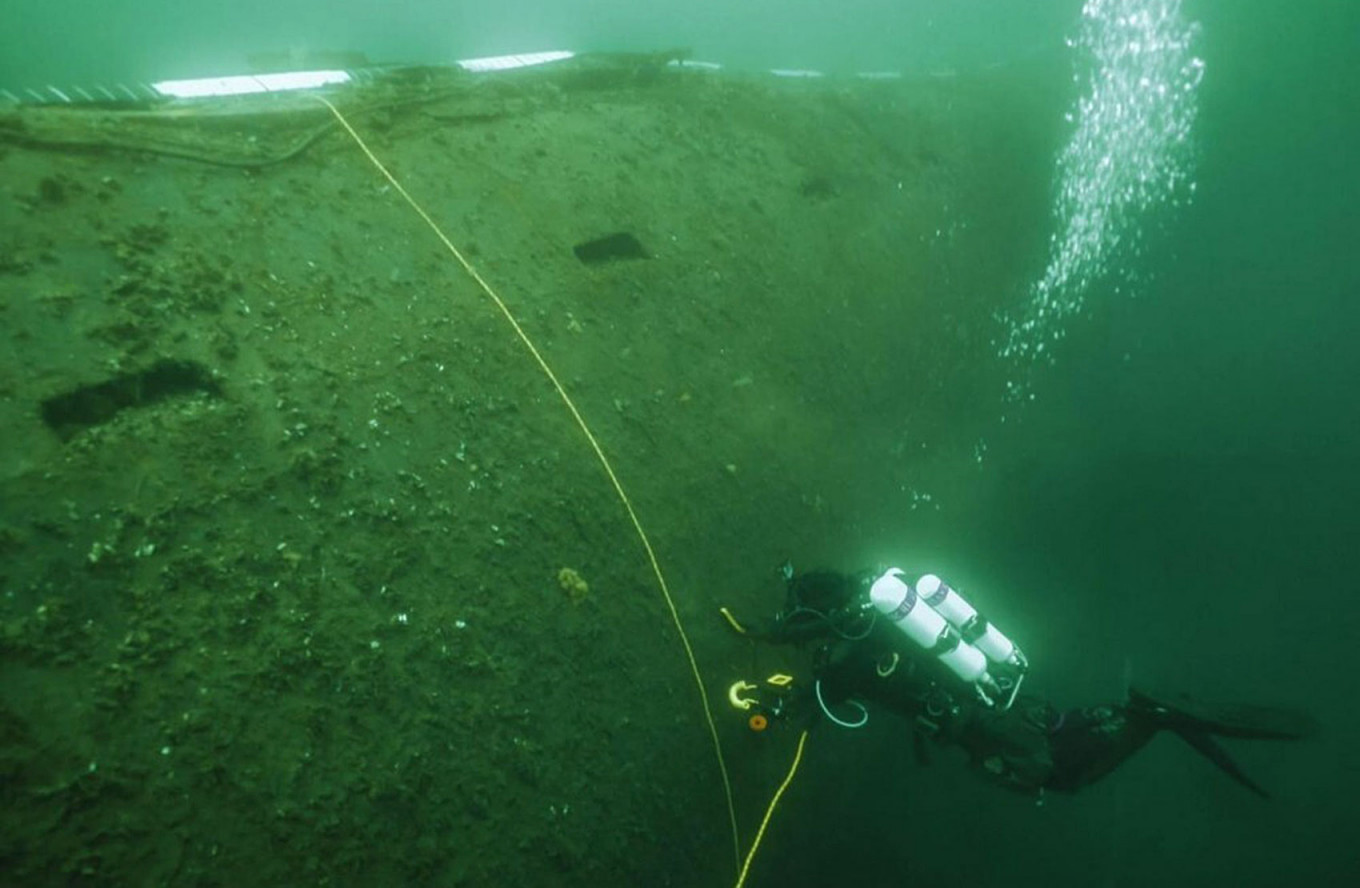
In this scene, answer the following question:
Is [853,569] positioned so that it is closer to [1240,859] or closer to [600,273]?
[600,273]

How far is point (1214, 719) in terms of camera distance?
4.10 metres

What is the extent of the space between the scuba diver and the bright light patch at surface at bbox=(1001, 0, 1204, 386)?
3202 millimetres

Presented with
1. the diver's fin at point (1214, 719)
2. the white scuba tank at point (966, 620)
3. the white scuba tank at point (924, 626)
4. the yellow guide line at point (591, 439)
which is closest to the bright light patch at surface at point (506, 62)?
the yellow guide line at point (591, 439)

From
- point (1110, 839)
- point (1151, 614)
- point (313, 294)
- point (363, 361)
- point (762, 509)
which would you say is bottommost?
point (1110, 839)

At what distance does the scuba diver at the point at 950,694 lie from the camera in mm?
3447

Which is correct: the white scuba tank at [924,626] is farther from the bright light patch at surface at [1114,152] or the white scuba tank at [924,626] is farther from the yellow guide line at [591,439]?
the bright light patch at surface at [1114,152]

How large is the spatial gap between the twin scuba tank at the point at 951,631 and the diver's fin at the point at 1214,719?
814mm

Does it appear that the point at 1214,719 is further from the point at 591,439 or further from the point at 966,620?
the point at 591,439

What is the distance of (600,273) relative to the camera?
154 inches

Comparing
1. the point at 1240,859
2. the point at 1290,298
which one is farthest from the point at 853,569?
the point at 1290,298

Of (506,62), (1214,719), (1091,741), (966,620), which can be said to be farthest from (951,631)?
(506,62)

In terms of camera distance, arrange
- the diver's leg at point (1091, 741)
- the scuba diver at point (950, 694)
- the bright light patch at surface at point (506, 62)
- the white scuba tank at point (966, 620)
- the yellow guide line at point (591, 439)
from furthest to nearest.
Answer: the bright light patch at surface at point (506, 62) → the diver's leg at point (1091, 741) → the white scuba tank at point (966, 620) → the scuba diver at point (950, 694) → the yellow guide line at point (591, 439)

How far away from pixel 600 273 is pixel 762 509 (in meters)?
1.59

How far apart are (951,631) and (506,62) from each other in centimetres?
492
